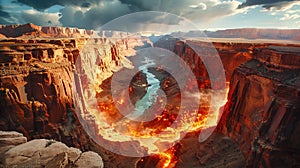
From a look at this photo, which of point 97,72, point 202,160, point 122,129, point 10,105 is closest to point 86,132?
point 10,105

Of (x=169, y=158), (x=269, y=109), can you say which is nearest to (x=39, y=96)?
(x=169, y=158)

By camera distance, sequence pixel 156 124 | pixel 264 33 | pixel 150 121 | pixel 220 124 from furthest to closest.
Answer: pixel 264 33, pixel 150 121, pixel 156 124, pixel 220 124

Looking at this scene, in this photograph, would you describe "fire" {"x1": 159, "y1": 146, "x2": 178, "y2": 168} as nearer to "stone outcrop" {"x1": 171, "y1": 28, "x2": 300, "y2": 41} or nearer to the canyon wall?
the canyon wall

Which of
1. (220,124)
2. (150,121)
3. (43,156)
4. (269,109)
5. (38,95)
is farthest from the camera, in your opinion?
(150,121)

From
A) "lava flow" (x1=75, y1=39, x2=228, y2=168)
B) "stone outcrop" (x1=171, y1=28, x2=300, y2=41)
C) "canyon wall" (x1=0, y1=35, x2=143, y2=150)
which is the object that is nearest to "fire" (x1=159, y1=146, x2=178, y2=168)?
"lava flow" (x1=75, y1=39, x2=228, y2=168)

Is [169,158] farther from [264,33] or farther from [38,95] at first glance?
[264,33]

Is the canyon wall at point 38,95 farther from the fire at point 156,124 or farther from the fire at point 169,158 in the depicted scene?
the fire at point 169,158
